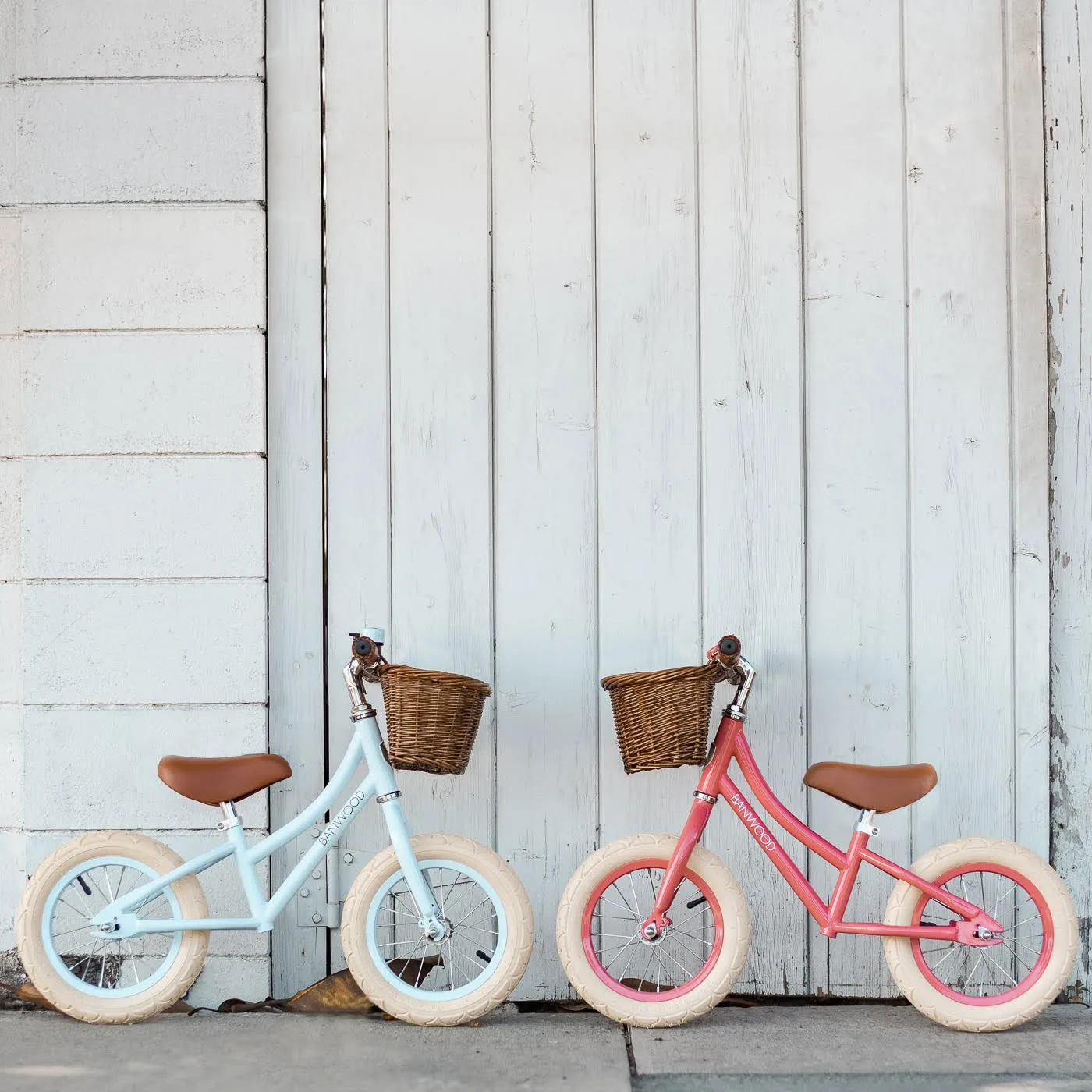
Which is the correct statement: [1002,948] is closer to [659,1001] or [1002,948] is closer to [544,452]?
[659,1001]

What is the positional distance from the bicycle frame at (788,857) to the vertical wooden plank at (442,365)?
577 mm

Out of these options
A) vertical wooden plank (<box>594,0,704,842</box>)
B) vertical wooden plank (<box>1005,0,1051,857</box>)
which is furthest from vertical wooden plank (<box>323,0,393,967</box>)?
vertical wooden plank (<box>1005,0,1051,857</box>)

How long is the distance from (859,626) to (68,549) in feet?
6.81

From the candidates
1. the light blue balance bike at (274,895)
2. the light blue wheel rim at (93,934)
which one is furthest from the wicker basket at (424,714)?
the light blue wheel rim at (93,934)

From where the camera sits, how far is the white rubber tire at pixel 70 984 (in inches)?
109

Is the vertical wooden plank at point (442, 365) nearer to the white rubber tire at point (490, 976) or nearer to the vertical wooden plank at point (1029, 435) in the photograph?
the white rubber tire at point (490, 976)

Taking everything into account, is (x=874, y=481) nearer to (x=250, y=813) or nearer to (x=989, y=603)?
(x=989, y=603)

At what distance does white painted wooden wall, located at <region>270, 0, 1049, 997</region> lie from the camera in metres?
3.08

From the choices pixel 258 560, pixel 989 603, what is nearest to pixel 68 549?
pixel 258 560

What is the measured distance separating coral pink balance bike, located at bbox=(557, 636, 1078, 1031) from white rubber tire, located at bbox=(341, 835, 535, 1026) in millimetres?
106

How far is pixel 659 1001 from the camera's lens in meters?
2.77

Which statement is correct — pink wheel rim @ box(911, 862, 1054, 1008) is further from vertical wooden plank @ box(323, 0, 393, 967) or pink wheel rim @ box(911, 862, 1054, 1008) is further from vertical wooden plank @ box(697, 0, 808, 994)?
vertical wooden plank @ box(323, 0, 393, 967)

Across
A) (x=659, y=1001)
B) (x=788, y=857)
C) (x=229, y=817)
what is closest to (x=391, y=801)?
(x=229, y=817)

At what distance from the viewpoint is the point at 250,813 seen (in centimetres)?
304
